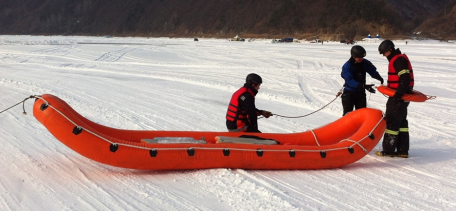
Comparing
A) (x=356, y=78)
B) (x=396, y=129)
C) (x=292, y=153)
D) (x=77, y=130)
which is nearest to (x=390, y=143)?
(x=396, y=129)

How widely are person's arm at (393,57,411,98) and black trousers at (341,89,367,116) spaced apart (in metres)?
0.83

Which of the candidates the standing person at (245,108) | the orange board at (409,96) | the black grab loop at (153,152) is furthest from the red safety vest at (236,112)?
the orange board at (409,96)

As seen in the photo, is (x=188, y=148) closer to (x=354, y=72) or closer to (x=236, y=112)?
(x=236, y=112)

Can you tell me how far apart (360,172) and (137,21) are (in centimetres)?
8863

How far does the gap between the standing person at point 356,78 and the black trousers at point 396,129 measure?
0.44 metres

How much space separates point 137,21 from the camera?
89812 millimetres

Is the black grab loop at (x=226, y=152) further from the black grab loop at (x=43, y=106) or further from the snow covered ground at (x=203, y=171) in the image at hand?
the black grab loop at (x=43, y=106)

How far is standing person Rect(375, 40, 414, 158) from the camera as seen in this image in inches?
227

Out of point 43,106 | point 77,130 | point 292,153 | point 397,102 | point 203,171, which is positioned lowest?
point 203,171

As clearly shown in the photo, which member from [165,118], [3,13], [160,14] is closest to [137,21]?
[160,14]

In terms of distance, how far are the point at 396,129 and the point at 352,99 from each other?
847 mm

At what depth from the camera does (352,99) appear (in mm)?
6602

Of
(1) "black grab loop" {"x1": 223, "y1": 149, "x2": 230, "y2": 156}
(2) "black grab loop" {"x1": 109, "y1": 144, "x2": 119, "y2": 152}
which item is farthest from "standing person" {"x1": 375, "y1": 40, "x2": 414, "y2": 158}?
(2) "black grab loop" {"x1": 109, "y1": 144, "x2": 119, "y2": 152}

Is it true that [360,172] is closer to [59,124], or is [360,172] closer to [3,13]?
[59,124]
